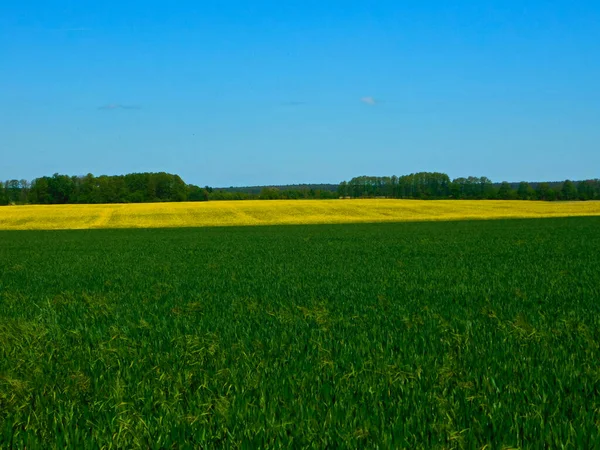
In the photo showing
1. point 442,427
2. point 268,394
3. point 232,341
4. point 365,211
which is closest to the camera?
point 442,427

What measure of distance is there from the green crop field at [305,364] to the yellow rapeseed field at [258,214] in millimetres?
45829

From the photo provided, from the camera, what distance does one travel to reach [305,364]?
22.4 ft

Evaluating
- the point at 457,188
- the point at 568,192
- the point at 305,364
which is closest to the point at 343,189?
the point at 457,188

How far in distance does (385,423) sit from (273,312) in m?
5.80

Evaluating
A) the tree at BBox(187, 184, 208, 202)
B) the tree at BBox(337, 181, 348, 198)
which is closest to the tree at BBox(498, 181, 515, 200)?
the tree at BBox(337, 181, 348, 198)

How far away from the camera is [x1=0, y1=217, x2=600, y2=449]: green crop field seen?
193 inches

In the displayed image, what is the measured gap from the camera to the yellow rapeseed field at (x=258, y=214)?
2378 inches

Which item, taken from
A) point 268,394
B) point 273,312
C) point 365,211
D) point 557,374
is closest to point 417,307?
point 273,312

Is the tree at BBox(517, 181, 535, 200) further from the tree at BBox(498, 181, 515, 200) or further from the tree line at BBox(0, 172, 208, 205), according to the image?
the tree line at BBox(0, 172, 208, 205)

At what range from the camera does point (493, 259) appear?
70.4ft

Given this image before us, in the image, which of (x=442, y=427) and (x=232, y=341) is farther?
(x=232, y=341)

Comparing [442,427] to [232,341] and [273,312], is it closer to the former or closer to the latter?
[232,341]

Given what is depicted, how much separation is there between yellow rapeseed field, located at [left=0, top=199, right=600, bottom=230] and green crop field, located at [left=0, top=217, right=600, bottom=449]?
1804 inches

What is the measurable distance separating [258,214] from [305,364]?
60665mm
